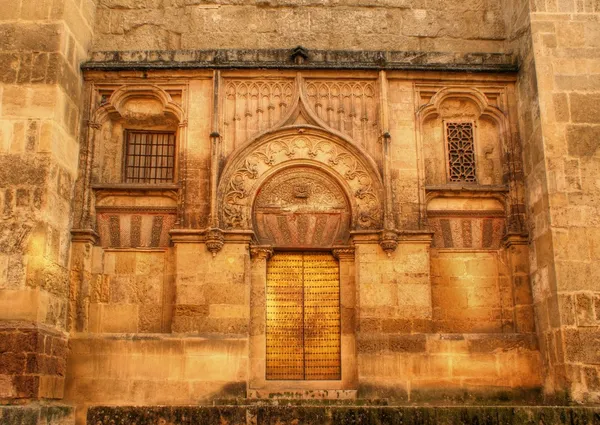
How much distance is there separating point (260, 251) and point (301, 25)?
4466 mm

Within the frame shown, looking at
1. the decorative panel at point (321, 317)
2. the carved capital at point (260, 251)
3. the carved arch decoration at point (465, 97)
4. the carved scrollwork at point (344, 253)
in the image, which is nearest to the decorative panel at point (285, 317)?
the decorative panel at point (321, 317)

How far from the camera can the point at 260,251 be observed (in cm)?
1157

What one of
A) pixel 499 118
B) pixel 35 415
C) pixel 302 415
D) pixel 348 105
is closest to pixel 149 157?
pixel 348 105

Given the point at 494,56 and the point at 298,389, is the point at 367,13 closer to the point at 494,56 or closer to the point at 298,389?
the point at 494,56

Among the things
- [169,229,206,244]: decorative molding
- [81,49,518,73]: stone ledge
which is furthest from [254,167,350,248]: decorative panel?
[81,49,518,73]: stone ledge

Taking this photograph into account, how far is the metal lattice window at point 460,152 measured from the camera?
40.1ft

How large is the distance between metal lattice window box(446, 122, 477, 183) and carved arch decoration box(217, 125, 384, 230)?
1.43m

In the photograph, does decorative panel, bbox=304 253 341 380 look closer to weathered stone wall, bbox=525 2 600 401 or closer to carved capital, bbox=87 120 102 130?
weathered stone wall, bbox=525 2 600 401

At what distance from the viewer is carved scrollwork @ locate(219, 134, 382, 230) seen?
11664 millimetres

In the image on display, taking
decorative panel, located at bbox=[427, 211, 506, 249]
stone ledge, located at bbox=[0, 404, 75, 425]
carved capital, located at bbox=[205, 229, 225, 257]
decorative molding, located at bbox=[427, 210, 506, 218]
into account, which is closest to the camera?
stone ledge, located at bbox=[0, 404, 75, 425]

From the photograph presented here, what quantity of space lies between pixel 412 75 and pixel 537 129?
2.31 m

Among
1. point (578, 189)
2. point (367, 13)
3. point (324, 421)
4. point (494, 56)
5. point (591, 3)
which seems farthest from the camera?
point (367, 13)

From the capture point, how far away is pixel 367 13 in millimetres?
13383

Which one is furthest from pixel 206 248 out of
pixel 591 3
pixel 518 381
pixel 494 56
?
pixel 591 3
